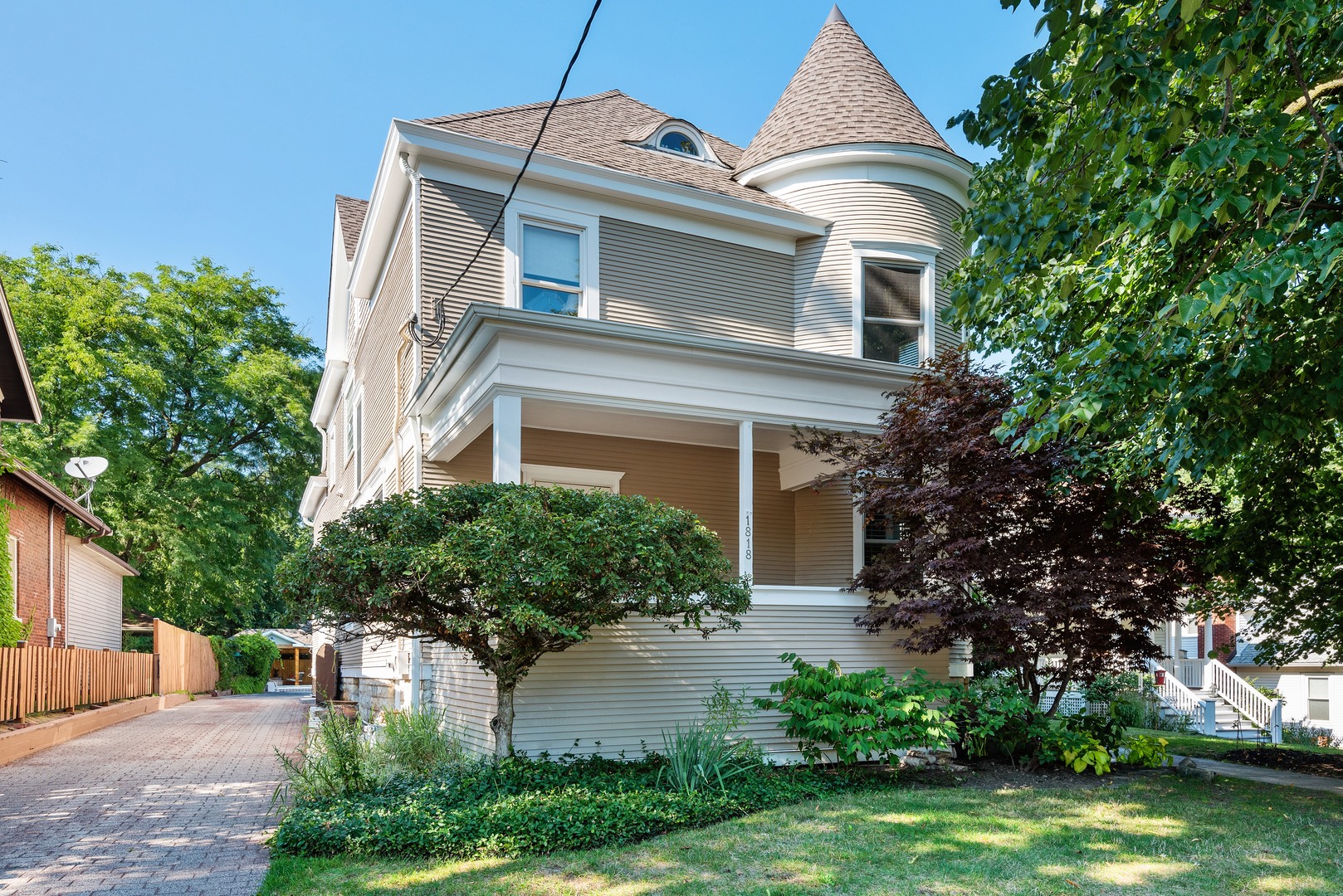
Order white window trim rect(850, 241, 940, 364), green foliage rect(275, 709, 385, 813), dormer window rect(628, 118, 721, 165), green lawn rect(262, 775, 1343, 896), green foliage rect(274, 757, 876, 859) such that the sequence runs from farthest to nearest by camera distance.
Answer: dormer window rect(628, 118, 721, 165) < white window trim rect(850, 241, 940, 364) < green foliage rect(275, 709, 385, 813) < green foliage rect(274, 757, 876, 859) < green lawn rect(262, 775, 1343, 896)

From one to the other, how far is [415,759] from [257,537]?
25533 millimetres

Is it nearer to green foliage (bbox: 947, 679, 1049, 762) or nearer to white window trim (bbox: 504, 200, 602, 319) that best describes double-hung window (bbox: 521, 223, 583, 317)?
white window trim (bbox: 504, 200, 602, 319)

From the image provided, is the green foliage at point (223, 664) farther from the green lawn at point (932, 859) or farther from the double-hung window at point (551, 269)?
the green lawn at point (932, 859)

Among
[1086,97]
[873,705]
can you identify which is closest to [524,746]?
[873,705]

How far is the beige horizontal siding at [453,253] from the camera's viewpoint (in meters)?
10.8

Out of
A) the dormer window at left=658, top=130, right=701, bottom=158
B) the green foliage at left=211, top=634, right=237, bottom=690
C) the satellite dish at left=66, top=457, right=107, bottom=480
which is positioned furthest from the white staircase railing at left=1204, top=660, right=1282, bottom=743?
the green foliage at left=211, top=634, right=237, bottom=690

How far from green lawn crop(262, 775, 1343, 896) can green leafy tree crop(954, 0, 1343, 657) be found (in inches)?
104

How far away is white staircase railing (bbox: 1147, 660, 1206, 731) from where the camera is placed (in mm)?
20906

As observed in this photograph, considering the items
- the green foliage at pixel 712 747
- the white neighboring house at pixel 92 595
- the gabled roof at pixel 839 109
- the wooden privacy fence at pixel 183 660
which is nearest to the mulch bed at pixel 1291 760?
the green foliage at pixel 712 747

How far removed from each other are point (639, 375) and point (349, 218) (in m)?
10.4

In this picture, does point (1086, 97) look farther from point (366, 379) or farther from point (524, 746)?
point (366, 379)

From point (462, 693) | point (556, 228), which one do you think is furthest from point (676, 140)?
point (462, 693)

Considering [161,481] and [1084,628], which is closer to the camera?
[1084,628]

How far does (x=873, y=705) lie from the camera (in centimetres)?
806
